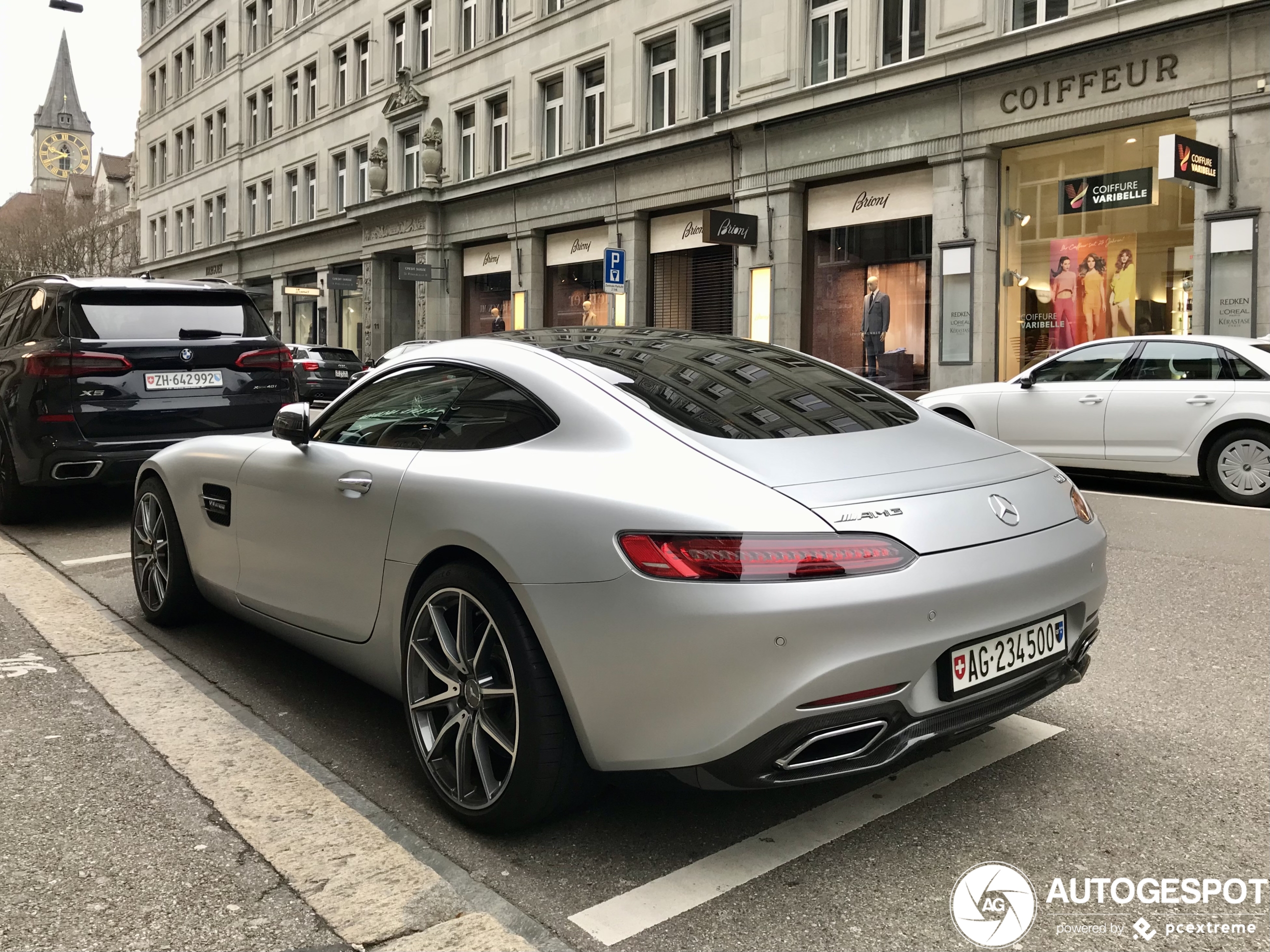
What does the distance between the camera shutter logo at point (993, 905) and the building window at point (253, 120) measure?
44.9 m

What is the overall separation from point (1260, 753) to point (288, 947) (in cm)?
294

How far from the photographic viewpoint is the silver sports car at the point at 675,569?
2465 mm

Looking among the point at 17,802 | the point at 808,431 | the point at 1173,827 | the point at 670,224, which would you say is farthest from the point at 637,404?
the point at 670,224

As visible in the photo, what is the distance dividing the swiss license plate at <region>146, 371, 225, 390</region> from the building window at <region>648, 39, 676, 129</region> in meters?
16.9

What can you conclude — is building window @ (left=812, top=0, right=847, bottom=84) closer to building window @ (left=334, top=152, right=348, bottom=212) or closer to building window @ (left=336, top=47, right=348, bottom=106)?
building window @ (left=334, top=152, right=348, bottom=212)

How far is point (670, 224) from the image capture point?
2350cm

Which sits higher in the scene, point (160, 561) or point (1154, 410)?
point (1154, 410)

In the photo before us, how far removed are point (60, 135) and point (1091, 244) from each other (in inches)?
6147

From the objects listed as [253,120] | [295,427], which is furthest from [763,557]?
[253,120]

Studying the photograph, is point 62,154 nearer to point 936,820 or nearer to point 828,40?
point 828,40

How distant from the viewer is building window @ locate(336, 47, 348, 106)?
118ft

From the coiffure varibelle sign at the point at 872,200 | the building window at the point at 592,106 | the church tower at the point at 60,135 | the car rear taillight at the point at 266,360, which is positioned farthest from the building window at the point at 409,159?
the church tower at the point at 60,135

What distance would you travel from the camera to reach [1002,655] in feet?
9.11

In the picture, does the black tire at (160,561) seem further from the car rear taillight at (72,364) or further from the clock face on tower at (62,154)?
the clock face on tower at (62,154)
